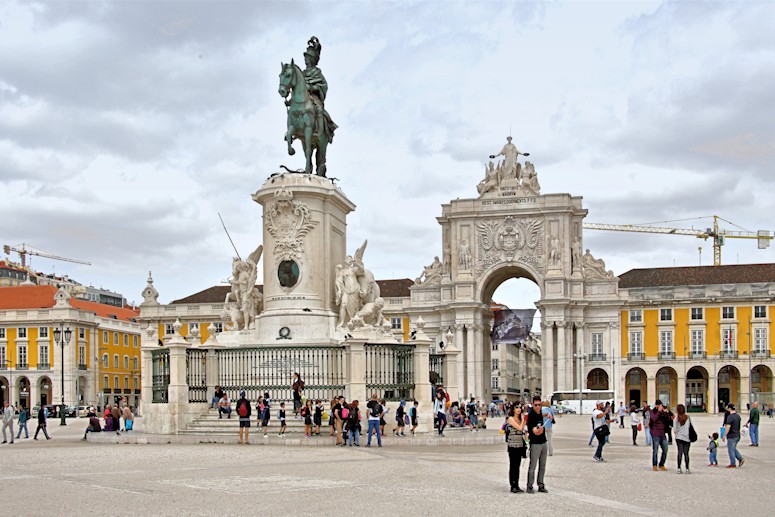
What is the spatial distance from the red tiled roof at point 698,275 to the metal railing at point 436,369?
60.7 meters

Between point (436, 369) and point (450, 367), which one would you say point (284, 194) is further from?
point (450, 367)

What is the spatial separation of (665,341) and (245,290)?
63889 millimetres

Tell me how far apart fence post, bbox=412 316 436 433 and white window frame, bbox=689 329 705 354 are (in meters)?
62.5

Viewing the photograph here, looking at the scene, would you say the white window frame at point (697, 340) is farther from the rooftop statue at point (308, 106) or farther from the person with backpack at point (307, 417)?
the person with backpack at point (307, 417)

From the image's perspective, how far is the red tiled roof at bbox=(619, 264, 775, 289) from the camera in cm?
8481

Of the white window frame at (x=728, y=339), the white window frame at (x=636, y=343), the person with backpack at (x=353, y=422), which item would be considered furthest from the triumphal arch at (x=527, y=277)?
the person with backpack at (x=353, y=422)

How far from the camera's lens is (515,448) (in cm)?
1404

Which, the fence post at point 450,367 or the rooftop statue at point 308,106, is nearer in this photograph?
the rooftop statue at point 308,106

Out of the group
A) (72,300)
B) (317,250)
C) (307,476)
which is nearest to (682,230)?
(72,300)

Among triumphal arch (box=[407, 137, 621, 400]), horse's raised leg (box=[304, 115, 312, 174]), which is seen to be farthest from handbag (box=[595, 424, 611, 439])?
triumphal arch (box=[407, 137, 621, 400])

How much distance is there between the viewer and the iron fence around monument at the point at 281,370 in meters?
24.2

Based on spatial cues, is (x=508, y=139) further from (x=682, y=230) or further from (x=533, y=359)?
(x=533, y=359)

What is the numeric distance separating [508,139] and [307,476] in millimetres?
75137

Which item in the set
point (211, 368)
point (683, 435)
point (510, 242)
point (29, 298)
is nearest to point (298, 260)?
point (211, 368)
